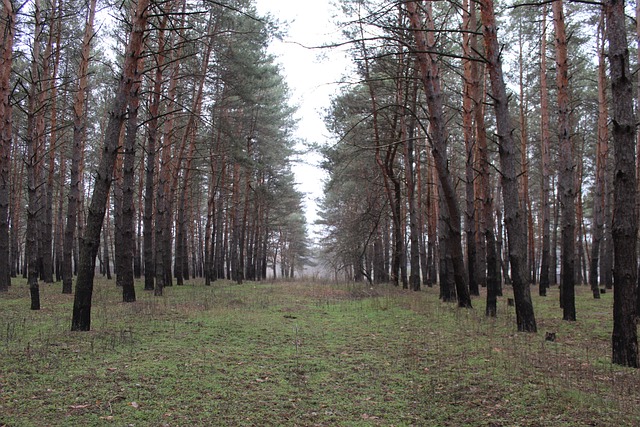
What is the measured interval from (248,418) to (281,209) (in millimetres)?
31756

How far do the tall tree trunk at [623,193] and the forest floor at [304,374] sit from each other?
17.3 inches

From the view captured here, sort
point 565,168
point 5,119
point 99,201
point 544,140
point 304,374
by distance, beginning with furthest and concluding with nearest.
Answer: point 544,140 < point 5,119 < point 565,168 < point 99,201 < point 304,374

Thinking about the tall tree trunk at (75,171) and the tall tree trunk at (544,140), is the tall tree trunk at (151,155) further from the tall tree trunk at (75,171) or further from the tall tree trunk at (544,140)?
the tall tree trunk at (544,140)

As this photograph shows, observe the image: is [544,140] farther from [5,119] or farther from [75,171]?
[5,119]

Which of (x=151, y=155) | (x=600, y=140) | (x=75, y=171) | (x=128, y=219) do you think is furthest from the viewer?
(x=600, y=140)

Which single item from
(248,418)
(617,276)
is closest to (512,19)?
(617,276)

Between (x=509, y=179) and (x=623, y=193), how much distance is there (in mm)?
2781

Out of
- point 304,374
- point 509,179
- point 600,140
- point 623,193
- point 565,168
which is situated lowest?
point 304,374

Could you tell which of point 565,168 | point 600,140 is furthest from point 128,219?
point 600,140

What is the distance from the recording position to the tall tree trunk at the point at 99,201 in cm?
695

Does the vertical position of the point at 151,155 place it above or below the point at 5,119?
below

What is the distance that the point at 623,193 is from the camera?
5348 millimetres

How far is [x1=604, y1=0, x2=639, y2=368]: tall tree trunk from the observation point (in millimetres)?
5285

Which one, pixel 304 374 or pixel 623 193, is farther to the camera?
pixel 623 193
